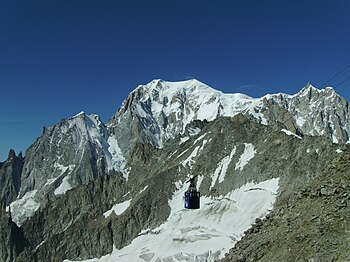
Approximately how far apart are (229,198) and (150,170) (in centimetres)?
5674

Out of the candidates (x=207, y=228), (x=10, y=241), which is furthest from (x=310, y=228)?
(x=10, y=241)

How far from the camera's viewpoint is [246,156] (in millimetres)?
117750

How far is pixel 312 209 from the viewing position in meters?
22.8

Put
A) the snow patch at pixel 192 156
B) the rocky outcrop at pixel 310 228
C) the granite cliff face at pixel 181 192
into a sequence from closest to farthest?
the rocky outcrop at pixel 310 228 < the granite cliff face at pixel 181 192 < the snow patch at pixel 192 156

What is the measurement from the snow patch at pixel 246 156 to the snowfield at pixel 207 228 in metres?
7.85

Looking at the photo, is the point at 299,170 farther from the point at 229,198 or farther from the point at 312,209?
the point at 312,209

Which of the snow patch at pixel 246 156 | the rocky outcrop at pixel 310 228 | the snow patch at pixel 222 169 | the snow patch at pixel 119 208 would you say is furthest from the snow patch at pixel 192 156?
the rocky outcrop at pixel 310 228

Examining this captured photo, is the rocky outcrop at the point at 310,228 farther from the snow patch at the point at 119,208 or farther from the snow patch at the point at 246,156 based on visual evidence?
the snow patch at the point at 119,208

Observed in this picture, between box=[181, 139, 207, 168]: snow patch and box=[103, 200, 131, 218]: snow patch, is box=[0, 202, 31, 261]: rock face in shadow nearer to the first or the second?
box=[103, 200, 131, 218]: snow patch

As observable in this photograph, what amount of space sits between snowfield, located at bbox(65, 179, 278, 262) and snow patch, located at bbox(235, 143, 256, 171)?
785cm

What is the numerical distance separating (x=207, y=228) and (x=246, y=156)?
22163mm

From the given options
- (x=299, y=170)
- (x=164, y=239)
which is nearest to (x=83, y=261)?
(x=164, y=239)

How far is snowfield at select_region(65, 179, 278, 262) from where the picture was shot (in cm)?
9638

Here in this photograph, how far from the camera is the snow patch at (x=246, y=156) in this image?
114812mm
